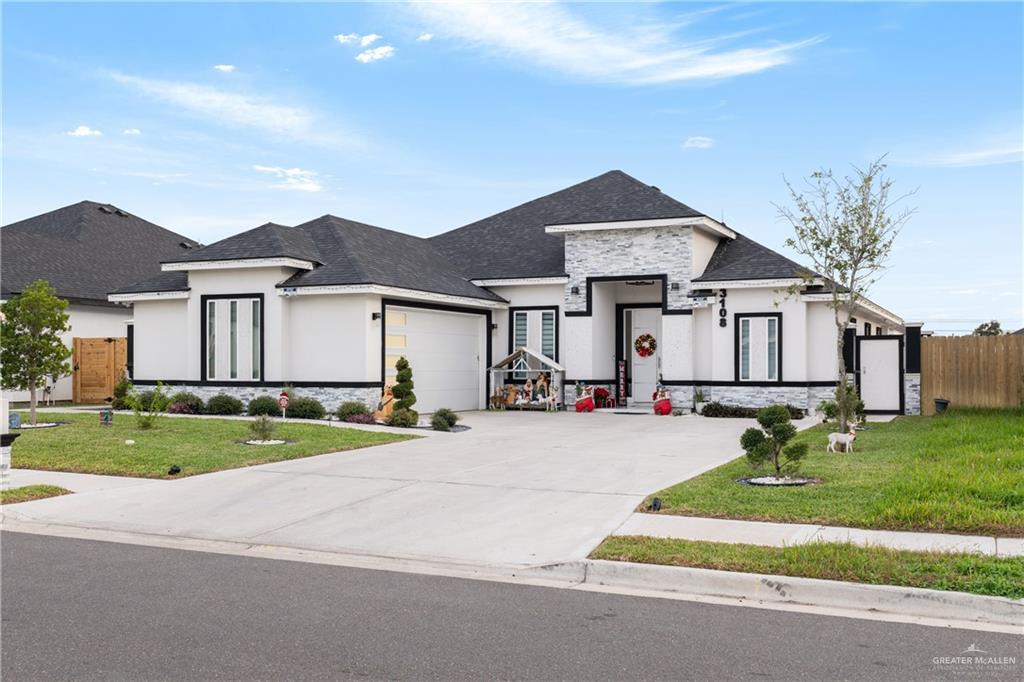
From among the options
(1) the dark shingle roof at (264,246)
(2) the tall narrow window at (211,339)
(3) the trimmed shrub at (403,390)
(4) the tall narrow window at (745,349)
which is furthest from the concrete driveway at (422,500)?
(2) the tall narrow window at (211,339)

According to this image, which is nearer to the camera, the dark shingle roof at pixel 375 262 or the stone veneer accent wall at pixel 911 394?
the dark shingle roof at pixel 375 262

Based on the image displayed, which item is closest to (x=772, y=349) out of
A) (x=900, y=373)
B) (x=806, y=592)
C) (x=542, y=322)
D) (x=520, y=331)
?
(x=900, y=373)

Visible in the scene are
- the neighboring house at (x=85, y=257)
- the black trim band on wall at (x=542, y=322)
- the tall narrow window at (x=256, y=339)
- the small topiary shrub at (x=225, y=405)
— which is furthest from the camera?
the neighboring house at (x=85, y=257)

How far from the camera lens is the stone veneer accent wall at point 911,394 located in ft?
79.2

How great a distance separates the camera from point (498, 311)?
1107 inches

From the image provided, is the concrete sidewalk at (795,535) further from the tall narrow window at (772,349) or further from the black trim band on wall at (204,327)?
the black trim band on wall at (204,327)

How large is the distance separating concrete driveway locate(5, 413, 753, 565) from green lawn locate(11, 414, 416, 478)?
0.71m

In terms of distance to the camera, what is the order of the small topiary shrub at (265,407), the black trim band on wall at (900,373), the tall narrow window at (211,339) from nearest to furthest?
the small topiary shrub at (265,407), the black trim band on wall at (900,373), the tall narrow window at (211,339)

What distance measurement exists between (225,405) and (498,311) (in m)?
8.74

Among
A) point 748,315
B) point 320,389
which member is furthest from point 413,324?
point 748,315

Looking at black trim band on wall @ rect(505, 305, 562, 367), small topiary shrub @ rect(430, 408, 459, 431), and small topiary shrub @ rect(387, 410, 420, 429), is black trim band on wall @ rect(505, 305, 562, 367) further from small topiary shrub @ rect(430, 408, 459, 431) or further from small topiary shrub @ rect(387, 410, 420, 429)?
small topiary shrub @ rect(430, 408, 459, 431)

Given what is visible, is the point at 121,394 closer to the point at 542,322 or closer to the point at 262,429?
the point at 262,429

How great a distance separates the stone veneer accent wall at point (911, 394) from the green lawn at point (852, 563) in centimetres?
1764

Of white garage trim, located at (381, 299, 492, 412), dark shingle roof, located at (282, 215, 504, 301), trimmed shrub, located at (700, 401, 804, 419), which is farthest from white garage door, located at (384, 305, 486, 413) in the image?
trimmed shrub, located at (700, 401, 804, 419)
